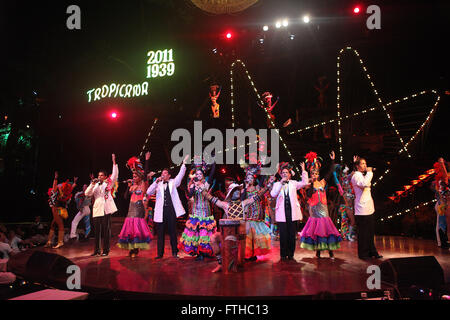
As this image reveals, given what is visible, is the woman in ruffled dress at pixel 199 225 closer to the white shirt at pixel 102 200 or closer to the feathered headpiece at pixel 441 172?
the white shirt at pixel 102 200

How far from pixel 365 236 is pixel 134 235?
4.61 metres

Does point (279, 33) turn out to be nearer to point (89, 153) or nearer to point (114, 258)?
point (89, 153)

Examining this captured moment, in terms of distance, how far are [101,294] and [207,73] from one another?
14987 millimetres

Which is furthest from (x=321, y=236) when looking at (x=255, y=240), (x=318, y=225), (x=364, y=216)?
(x=255, y=240)

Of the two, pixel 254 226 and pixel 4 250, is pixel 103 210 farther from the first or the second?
pixel 254 226

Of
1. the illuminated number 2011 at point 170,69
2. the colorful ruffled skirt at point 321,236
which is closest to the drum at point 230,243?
the colorful ruffled skirt at point 321,236

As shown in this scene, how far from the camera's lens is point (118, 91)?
18.8m

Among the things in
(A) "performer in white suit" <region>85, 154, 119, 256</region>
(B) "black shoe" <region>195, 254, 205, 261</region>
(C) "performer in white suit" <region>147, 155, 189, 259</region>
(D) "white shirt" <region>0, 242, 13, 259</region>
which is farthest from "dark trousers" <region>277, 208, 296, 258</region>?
(D) "white shirt" <region>0, 242, 13, 259</region>

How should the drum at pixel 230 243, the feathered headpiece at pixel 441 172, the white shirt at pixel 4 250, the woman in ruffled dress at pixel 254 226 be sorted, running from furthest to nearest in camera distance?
the feathered headpiece at pixel 441 172 → the white shirt at pixel 4 250 → the woman in ruffled dress at pixel 254 226 → the drum at pixel 230 243

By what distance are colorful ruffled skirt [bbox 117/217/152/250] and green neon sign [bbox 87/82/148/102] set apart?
1166 centimetres

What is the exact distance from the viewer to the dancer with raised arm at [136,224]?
7728 mm

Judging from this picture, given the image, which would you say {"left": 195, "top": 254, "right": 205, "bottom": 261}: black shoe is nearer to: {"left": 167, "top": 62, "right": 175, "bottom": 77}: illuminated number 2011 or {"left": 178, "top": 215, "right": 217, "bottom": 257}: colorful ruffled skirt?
{"left": 178, "top": 215, "right": 217, "bottom": 257}: colorful ruffled skirt

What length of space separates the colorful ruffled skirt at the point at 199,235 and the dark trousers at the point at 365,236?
2.85 metres
